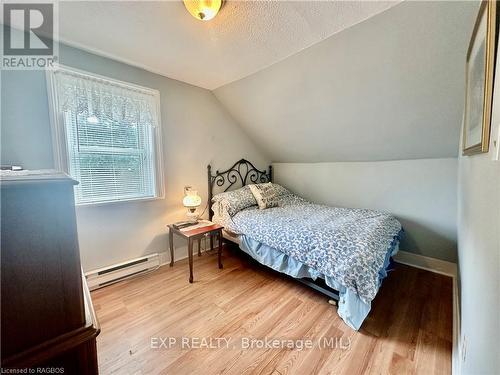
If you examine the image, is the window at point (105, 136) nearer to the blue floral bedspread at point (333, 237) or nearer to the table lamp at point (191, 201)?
the table lamp at point (191, 201)

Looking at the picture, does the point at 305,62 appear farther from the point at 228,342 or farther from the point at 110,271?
the point at 110,271

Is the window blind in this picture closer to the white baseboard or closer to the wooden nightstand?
the wooden nightstand

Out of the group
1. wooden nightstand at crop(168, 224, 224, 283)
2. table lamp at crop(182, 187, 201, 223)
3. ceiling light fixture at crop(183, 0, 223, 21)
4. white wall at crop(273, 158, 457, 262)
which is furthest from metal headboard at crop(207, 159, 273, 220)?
ceiling light fixture at crop(183, 0, 223, 21)

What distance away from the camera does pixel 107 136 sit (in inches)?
84.4

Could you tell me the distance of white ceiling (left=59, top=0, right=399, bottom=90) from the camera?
1.43m

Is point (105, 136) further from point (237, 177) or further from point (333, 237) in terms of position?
point (333, 237)

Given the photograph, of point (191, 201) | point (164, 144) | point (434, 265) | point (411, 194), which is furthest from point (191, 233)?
point (434, 265)

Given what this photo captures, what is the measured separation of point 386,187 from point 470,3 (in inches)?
75.0

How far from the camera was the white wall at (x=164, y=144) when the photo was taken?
169cm

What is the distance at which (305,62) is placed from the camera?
6.64 ft

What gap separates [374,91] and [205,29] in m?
1.64

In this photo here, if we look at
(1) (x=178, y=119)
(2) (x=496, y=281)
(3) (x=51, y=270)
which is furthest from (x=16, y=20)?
(2) (x=496, y=281)

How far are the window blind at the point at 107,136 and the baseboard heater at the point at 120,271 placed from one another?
2.32 ft

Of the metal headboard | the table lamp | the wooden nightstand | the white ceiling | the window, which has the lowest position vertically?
the wooden nightstand
